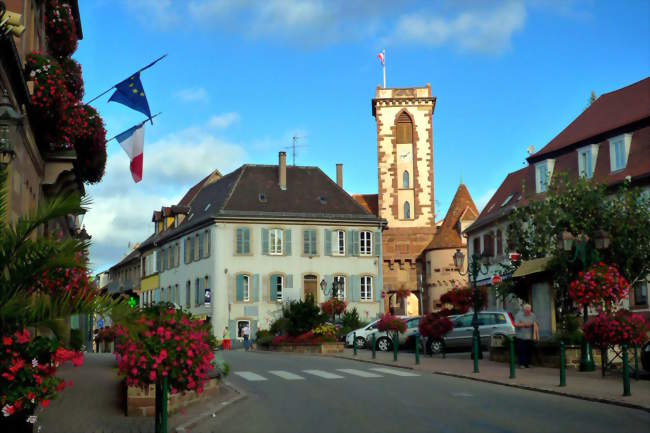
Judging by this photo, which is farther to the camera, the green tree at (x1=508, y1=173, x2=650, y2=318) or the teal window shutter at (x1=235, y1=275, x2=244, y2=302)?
the teal window shutter at (x1=235, y1=275, x2=244, y2=302)

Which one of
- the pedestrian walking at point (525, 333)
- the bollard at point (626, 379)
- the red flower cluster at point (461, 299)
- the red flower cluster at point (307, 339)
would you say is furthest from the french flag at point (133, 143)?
the red flower cluster at point (461, 299)

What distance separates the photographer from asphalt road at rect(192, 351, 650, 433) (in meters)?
11.6

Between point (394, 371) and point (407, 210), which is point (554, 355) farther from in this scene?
point (407, 210)

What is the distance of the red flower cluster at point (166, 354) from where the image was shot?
9570mm

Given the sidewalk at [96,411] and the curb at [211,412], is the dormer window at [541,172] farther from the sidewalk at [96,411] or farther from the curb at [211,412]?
the sidewalk at [96,411]

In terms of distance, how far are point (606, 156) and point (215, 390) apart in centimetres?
2586

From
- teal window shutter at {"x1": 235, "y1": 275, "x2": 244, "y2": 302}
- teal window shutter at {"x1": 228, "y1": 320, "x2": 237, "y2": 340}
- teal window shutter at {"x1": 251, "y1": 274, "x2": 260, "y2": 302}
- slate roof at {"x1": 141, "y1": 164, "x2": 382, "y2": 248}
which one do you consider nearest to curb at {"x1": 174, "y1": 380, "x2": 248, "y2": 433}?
teal window shutter at {"x1": 228, "y1": 320, "x2": 237, "y2": 340}

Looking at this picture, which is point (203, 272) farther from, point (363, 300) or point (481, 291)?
point (481, 291)

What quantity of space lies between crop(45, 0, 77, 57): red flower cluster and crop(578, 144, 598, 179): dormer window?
80.4ft

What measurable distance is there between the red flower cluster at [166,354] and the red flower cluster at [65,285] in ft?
2.18

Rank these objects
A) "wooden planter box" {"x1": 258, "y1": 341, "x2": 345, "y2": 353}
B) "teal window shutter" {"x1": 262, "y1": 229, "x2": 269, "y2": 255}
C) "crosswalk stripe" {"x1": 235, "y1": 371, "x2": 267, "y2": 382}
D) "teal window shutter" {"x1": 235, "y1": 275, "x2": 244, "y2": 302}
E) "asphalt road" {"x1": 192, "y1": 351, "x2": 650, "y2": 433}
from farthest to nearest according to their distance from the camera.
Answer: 1. "teal window shutter" {"x1": 262, "y1": 229, "x2": 269, "y2": 255}
2. "teal window shutter" {"x1": 235, "y1": 275, "x2": 244, "y2": 302}
3. "wooden planter box" {"x1": 258, "y1": 341, "x2": 345, "y2": 353}
4. "crosswalk stripe" {"x1": 235, "y1": 371, "x2": 267, "y2": 382}
5. "asphalt road" {"x1": 192, "y1": 351, "x2": 650, "y2": 433}

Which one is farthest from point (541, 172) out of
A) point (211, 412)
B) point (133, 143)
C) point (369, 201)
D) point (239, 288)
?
point (369, 201)

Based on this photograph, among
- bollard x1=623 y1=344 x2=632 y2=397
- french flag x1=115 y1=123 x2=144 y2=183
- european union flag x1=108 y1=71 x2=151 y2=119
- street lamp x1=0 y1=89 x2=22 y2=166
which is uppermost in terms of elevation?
european union flag x1=108 y1=71 x2=151 y2=119

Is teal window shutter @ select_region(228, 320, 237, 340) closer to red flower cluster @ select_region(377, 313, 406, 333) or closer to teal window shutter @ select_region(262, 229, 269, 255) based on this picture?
teal window shutter @ select_region(262, 229, 269, 255)
